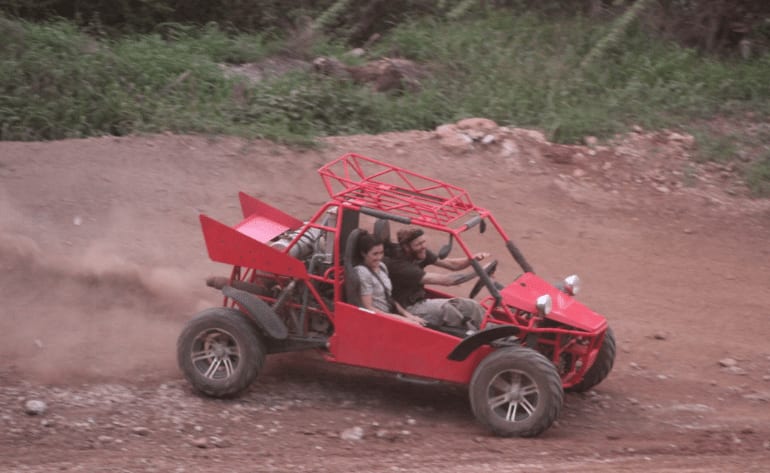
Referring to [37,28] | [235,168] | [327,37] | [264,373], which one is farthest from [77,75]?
[264,373]

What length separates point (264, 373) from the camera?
27.0ft

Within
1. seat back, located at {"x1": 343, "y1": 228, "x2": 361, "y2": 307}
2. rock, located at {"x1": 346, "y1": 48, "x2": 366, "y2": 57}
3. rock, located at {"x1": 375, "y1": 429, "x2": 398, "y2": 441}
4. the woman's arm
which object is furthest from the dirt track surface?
rock, located at {"x1": 346, "y1": 48, "x2": 366, "y2": 57}

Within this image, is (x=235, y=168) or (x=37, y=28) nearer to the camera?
(x=235, y=168)

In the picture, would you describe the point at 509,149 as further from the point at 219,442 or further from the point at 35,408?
the point at 35,408

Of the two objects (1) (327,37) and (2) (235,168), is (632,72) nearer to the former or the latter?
(1) (327,37)

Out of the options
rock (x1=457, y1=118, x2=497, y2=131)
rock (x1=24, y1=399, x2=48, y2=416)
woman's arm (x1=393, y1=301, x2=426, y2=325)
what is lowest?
rock (x1=24, y1=399, x2=48, y2=416)

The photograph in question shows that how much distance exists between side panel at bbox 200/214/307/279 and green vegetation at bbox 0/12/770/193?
212 inches

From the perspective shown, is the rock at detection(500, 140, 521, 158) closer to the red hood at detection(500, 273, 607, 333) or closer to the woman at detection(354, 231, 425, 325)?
the red hood at detection(500, 273, 607, 333)

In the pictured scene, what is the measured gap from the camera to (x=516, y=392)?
7020mm

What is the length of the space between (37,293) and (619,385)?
17.1 ft

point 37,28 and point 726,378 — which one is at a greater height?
point 37,28

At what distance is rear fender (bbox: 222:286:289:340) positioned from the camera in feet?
24.2

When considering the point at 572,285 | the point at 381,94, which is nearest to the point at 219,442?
the point at 572,285

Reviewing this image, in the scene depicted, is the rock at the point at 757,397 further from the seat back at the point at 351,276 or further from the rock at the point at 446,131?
the rock at the point at 446,131
